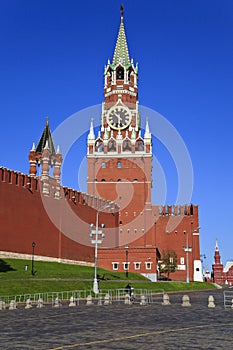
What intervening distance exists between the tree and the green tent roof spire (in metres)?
33.1

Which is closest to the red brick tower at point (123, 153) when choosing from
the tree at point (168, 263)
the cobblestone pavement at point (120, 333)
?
the tree at point (168, 263)

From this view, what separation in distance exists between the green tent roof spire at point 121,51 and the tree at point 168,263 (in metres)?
33.1

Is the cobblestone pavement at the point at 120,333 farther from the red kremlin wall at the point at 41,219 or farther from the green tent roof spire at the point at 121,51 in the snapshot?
the green tent roof spire at the point at 121,51

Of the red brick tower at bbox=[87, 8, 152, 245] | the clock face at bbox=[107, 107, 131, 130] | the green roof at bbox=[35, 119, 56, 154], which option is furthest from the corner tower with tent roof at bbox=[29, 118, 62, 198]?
the clock face at bbox=[107, 107, 131, 130]

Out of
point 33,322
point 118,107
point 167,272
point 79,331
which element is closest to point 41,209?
point 167,272

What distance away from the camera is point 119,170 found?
242ft

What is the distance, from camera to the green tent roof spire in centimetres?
8050

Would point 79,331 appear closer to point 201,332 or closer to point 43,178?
point 201,332

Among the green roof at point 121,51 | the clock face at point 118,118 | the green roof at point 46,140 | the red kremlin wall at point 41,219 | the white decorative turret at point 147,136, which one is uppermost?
the green roof at point 121,51

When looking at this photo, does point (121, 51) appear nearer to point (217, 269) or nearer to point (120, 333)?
point (217, 269)

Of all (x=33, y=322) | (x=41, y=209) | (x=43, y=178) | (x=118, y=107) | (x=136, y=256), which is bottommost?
(x=33, y=322)

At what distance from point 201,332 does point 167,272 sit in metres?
55.1

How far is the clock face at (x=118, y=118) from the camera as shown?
77812 millimetres

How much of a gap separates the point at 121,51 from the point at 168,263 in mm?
37591
